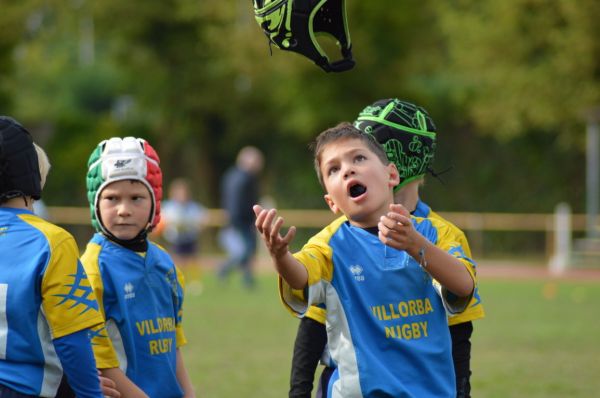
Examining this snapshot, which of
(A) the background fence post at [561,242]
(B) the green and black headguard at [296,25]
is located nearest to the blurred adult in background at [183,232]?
(A) the background fence post at [561,242]

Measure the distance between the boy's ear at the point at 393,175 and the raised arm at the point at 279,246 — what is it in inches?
21.2

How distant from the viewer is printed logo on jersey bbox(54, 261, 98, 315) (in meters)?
3.83

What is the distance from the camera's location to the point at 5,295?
3.81 meters

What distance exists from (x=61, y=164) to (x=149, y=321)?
28370mm

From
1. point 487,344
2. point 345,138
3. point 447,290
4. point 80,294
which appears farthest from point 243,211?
point 80,294

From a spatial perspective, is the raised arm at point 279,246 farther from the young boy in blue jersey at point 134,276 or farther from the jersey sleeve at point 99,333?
the young boy in blue jersey at point 134,276

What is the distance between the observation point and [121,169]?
4.72m

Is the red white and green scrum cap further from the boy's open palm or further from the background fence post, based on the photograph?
the background fence post

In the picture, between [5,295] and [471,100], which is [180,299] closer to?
[5,295]

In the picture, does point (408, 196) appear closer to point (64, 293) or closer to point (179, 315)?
point (179, 315)

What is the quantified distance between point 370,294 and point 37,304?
3.91 feet

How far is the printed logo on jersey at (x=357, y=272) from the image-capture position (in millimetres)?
4121

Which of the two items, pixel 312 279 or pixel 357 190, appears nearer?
pixel 312 279

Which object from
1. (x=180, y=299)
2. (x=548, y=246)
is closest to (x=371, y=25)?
(x=548, y=246)
